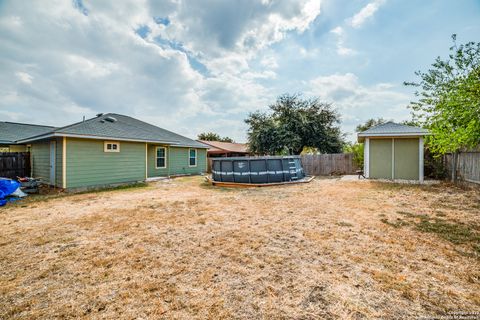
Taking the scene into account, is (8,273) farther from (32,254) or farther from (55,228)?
(55,228)

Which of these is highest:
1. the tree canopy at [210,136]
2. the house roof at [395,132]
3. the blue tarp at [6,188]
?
the tree canopy at [210,136]

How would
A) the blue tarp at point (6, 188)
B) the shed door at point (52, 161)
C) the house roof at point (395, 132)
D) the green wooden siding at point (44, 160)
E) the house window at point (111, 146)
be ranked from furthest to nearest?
the house roof at point (395, 132) → the house window at point (111, 146) → the shed door at point (52, 161) → the green wooden siding at point (44, 160) → the blue tarp at point (6, 188)

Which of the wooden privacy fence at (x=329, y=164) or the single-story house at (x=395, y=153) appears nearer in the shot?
the single-story house at (x=395, y=153)

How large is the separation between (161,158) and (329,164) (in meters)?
12.0

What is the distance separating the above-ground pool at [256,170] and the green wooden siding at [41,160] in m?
7.74

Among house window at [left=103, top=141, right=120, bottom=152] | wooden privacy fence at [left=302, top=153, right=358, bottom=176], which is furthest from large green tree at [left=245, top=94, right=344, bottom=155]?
house window at [left=103, top=141, right=120, bottom=152]

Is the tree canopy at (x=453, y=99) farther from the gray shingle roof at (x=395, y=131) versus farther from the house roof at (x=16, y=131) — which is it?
the house roof at (x=16, y=131)

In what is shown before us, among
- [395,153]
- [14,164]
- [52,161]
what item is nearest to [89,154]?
[52,161]

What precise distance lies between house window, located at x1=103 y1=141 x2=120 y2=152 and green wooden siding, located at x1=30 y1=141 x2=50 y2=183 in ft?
7.93

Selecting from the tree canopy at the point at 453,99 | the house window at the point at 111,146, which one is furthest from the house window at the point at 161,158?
the tree canopy at the point at 453,99

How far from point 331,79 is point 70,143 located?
1528cm

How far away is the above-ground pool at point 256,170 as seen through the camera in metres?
10.2

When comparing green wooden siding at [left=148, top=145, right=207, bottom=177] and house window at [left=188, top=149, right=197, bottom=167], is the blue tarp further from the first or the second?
house window at [left=188, top=149, right=197, bottom=167]

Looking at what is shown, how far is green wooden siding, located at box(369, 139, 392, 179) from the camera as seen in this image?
36.2ft
